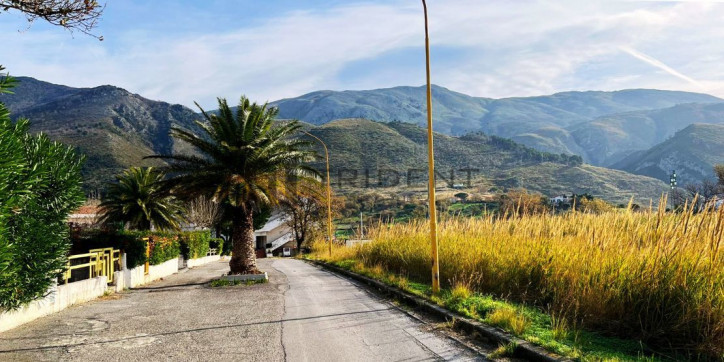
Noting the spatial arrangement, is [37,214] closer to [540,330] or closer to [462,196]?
[540,330]

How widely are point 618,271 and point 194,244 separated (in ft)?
112

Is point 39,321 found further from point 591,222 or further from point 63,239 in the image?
point 591,222

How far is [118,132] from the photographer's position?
117 meters

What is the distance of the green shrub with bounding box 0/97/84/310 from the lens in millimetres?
9080

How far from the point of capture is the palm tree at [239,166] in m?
20.7

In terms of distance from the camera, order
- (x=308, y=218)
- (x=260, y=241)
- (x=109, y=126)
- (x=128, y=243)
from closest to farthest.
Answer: (x=128, y=243) < (x=308, y=218) < (x=260, y=241) < (x=109, y=126)

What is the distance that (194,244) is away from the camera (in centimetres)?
3819

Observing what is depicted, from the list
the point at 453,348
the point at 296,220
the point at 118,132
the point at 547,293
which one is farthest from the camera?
the point at 118,132

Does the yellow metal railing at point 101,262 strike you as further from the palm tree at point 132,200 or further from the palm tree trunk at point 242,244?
the palm tree at point 132,200

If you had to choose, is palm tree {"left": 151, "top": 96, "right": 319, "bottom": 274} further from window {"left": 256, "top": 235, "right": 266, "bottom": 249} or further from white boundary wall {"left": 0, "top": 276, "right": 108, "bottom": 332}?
window {"left": 256, "top": 235, "right": 266, "bottom": 249}

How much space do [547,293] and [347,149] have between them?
114 m

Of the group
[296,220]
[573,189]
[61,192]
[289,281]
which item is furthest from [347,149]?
[61,192]

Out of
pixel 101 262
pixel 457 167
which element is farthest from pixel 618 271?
pixel 457 167

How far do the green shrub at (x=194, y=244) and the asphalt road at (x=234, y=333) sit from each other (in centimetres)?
2080
